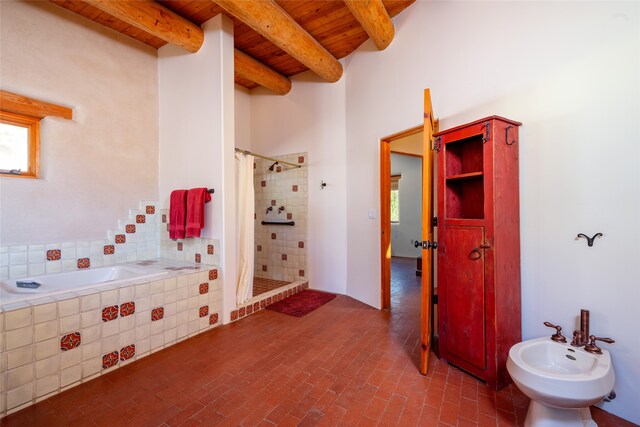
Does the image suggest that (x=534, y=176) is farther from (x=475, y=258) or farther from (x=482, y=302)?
(x=482, y=302)

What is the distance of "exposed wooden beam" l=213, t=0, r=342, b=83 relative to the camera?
7.16 ft

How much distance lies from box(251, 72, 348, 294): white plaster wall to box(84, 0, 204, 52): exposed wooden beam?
1.41m

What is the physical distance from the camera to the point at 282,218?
3.98 m

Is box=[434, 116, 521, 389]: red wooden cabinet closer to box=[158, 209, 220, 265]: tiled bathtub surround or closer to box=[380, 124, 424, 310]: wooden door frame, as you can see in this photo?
box=[380, 124, 424, 310]: wooden door frame

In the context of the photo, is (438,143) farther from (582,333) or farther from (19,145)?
A: (19,145)

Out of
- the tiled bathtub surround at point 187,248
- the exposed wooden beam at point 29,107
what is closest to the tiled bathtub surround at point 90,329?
the tiled bathtub surround at point 187,248


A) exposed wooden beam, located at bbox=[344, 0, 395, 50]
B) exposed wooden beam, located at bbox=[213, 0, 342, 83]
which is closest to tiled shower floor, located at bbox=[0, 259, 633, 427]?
exposed wooden beam, located at bbox=[213, 0, 342, 83]

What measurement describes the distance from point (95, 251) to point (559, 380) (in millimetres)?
3652

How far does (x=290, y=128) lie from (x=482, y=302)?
3154mm

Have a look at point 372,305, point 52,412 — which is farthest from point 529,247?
point 52,412

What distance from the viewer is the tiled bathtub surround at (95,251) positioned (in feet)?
7.48

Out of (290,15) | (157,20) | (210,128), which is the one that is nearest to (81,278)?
(210,128)

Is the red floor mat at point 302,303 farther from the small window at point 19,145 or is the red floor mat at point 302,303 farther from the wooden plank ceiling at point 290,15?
the wooden plank ceiling at point 290,15

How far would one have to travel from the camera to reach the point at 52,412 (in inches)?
58.4
